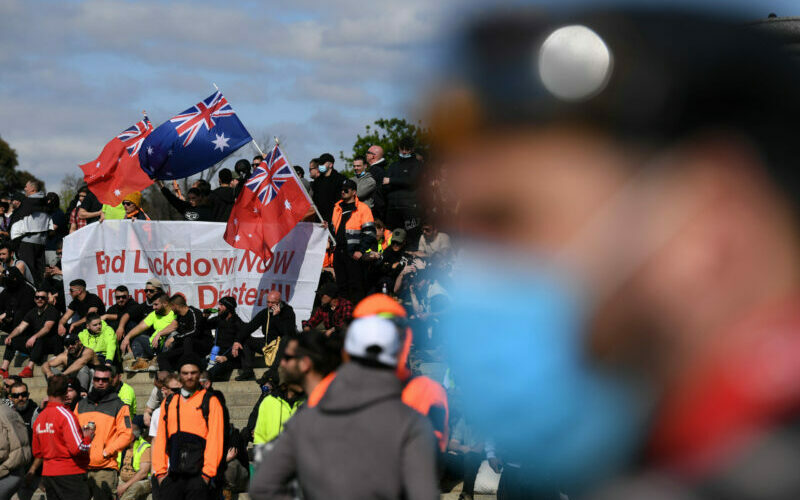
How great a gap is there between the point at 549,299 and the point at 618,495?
15 cm

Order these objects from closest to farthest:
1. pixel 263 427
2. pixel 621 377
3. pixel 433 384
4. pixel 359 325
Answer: pixel 621 377
pixel 359 325
pixel 433 384
pixel 263 427

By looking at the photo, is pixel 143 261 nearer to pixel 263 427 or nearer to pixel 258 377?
pixel 258 377

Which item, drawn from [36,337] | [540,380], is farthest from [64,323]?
[540,380]

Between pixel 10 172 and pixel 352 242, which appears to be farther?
pixel 10 172

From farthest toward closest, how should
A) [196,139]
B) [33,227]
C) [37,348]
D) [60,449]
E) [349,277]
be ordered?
1. [33,227]
2. [37,348]
3. [196,139]
4. [349,277]
5. [60,449]

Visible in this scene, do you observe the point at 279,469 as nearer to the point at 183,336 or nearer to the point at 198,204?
the point at 183,336

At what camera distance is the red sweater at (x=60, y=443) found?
41.7 feet

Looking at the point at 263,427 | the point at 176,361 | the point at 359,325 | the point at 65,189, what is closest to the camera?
the point at 359,325

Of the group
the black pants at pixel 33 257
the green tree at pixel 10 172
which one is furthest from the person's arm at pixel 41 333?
the green tree at pixel 10 172

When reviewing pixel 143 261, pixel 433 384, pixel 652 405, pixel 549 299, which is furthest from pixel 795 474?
pixel 143 261

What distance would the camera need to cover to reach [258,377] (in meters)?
15.6

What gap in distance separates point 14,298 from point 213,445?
9249 millimetres

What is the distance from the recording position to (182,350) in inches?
593

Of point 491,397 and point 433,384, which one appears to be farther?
point 433,384
